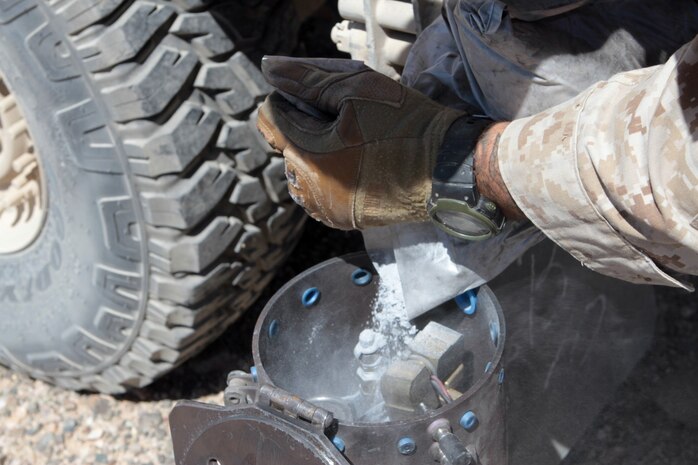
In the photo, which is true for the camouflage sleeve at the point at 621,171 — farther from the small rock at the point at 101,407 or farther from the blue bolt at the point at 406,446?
the small rock at the point at 101,407

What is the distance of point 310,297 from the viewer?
1.31 metres

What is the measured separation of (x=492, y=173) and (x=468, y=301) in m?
0.27

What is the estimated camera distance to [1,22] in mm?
1552

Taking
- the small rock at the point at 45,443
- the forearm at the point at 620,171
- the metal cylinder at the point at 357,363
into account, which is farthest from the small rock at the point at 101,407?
the forearm at the point at 620,171

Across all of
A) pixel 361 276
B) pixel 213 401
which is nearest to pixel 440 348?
pixel 361 276

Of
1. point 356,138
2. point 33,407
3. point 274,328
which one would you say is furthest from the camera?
point 33,407

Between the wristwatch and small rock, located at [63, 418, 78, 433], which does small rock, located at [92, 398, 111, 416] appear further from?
the wristwatch

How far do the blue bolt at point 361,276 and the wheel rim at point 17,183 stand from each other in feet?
2.41

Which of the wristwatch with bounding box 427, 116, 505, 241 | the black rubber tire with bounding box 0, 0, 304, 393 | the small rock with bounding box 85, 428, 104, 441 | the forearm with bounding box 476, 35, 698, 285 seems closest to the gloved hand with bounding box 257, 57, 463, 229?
the wristwatch with bounding box 427, 116, 505, 241

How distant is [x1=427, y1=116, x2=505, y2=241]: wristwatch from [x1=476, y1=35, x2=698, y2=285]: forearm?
47 millimetres

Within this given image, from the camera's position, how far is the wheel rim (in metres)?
1.76

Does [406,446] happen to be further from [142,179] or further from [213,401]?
[213,401]

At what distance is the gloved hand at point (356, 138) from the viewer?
1150 millimetres

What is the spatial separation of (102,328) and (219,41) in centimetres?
64
